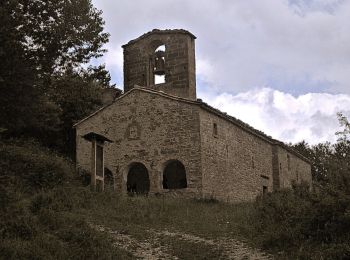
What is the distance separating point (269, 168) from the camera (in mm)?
29344

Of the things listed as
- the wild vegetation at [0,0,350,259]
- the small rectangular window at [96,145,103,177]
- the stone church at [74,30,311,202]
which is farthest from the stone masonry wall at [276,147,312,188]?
the small rectangular window at [96,145,103,177]

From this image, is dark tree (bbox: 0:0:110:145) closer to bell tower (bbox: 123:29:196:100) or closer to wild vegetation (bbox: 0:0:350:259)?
wild vegetation (bbox: 0:0:350:259)

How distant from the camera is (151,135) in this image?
76.2 feet

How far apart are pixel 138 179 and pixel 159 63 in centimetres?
616

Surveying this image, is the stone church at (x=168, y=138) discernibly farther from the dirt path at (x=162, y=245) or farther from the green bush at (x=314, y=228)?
the green bush at (x=314, y=228)

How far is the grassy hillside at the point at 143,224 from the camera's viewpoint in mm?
11203

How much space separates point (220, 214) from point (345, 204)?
18.5 ft

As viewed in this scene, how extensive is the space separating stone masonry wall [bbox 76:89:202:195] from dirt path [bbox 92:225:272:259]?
27.6 feet

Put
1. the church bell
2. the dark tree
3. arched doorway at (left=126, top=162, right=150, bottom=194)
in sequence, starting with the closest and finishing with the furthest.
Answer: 1. the dark tree
2. arched doorway at (left=126, top=162, right=150, bottom=194)
3. the church bell

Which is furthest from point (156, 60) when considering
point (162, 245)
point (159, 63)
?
point (162, 245)

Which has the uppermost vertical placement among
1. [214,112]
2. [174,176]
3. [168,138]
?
[214,112]

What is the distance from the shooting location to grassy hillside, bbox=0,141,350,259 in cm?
1120

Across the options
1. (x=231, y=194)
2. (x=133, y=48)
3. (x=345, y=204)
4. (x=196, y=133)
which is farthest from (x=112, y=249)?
(x=133, y=48)

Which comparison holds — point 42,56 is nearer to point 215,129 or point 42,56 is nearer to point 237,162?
point 215,129
